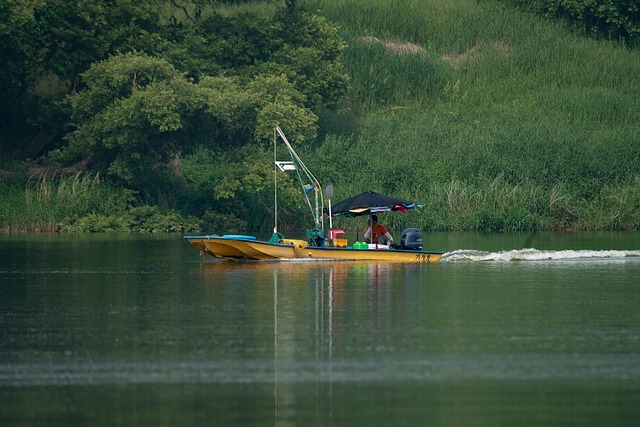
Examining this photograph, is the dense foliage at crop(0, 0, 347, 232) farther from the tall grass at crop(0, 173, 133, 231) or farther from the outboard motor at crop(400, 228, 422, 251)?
the outboard motor at crop(400, 228, 422, 251)

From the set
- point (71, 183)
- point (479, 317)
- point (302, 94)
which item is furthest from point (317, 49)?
point (479, 317)

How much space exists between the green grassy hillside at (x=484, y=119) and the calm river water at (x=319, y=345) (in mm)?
16627

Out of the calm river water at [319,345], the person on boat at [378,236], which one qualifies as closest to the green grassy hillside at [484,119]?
the person on boat at [378,236]

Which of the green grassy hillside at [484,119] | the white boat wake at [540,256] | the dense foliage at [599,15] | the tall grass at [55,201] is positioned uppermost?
the dense foliage at [599,15]

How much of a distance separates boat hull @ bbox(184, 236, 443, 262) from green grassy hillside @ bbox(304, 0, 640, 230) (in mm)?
14959

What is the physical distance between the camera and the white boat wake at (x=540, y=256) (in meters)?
37.1

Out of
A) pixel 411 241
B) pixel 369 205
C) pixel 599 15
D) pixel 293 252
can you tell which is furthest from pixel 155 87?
pixel 599 15

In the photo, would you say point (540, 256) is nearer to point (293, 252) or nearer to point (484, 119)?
point (293, 252)

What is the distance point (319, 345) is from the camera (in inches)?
843

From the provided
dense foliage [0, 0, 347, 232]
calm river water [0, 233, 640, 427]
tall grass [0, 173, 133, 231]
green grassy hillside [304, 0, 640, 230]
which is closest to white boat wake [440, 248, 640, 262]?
calm river water [0, 233, 640, 427]

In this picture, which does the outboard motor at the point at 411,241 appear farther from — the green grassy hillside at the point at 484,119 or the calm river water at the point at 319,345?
the green grassy hillside at the point at 484,119

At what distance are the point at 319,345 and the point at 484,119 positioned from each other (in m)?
40.8

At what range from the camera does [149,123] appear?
170 feet

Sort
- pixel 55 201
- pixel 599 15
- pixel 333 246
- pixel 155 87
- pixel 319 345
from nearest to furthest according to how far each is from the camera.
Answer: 1. pixel 319 345
2. pixel 333 246
3. pixel 155 87
4. pixel 55 201
5. pixel 599 15
